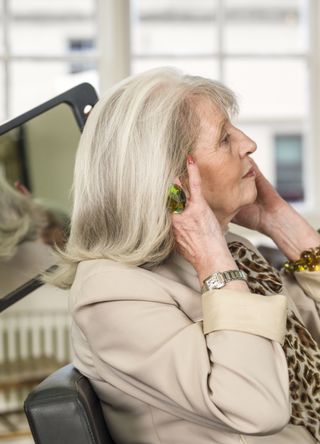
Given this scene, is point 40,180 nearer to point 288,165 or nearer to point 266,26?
point 266,26

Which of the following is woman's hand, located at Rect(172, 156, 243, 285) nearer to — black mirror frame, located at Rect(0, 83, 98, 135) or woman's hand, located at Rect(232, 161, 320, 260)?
black mirror frame, located at Rect(0, 83, 98, 135)

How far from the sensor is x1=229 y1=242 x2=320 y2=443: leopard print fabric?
1.69 meters

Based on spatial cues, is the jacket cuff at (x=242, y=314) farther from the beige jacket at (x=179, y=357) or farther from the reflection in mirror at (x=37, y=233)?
the reflection in mirror at (x=37, y=233)

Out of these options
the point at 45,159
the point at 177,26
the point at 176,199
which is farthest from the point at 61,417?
the point at 177,26

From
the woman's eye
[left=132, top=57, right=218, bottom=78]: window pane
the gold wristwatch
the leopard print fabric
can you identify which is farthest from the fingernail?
[left=132, top=57, right=218, bottom=78]: window pane

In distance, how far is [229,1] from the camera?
397 centimetres

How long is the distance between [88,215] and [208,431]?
0.47 metres

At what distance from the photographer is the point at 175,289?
1627 millimetres

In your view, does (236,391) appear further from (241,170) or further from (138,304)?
(241,170)

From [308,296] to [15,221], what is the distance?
28.8 inches

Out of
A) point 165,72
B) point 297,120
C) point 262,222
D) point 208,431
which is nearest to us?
point 208,431

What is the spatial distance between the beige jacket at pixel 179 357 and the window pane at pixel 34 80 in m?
2.26

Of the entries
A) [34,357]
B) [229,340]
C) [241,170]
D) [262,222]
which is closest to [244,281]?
[229,340]

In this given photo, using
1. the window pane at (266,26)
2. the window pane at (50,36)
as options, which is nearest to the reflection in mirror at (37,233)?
the window pane at (50,36)
